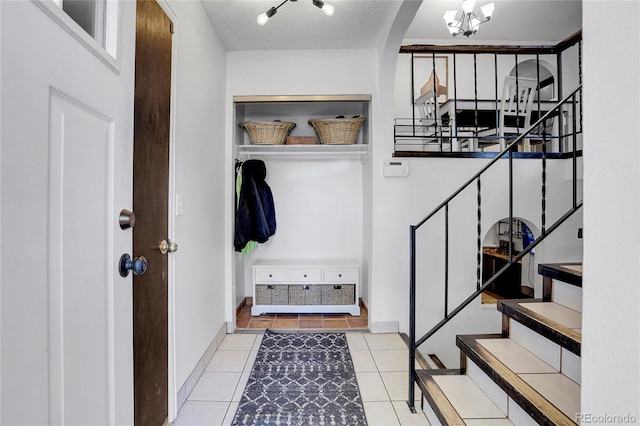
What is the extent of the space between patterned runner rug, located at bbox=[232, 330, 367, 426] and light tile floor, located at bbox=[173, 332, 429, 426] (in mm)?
63

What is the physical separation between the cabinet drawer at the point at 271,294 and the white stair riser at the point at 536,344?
209 cm

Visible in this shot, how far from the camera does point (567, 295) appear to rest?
5.56ft

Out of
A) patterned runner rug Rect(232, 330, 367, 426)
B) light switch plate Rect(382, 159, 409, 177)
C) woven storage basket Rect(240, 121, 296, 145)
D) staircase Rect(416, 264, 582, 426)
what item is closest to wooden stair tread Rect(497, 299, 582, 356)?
staircase Rect(416, 264, 582, 426)

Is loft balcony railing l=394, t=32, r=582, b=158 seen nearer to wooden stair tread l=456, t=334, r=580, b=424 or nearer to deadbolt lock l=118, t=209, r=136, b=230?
wooden stair tread l=456, t=334, r=580, b=424

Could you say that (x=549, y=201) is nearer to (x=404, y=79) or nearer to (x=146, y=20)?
(x=404, y=79)

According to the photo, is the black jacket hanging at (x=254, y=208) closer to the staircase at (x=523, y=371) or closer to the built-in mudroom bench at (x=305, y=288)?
the built-in mudroom bench at (x=305, y=288)

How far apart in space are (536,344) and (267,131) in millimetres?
2597

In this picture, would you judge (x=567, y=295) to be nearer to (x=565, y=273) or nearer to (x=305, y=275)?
(x=565, y=273)

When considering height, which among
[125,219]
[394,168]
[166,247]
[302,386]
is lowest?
A: [302,386]

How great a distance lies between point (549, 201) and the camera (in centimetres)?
287

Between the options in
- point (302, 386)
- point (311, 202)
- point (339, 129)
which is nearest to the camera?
point (302, 386)

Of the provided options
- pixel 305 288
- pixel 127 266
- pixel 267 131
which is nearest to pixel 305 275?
pixel 305 288

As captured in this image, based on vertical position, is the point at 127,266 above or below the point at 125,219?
below
